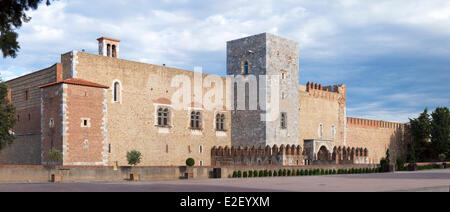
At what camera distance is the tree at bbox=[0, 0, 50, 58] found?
1428cm

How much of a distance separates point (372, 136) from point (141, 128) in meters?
33.0

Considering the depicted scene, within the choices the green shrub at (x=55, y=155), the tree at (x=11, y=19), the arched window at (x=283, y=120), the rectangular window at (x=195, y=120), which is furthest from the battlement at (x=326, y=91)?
the tree at (x=11, y=19)

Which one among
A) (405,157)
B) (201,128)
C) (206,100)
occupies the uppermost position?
(206,100)

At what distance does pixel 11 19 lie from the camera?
1469 cm

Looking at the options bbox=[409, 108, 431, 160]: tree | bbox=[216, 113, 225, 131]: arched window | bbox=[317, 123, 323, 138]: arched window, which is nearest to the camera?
bbox=[216, 113, 225, 131]: arched window

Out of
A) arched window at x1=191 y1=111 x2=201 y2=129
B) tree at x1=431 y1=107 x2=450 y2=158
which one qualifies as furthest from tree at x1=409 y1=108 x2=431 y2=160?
arched window at x1=191 y1=111 x2=201 y2=129

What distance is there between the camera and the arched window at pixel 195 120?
1463 inches

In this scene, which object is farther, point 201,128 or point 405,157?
point 405,157

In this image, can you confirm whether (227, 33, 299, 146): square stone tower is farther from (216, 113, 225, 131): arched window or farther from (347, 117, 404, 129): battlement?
(347, 117, 404, 129): battlement

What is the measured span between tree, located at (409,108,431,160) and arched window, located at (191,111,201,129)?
35.4 metres

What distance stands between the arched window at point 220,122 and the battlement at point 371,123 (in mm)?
17923

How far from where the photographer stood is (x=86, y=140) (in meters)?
28.0
